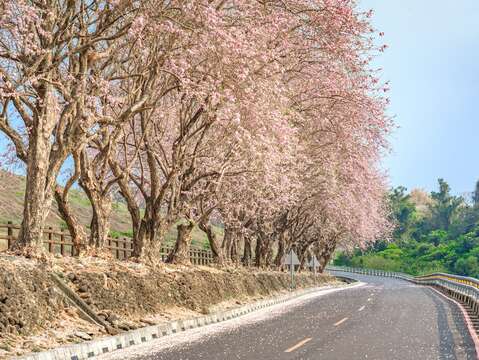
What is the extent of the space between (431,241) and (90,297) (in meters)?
94.5

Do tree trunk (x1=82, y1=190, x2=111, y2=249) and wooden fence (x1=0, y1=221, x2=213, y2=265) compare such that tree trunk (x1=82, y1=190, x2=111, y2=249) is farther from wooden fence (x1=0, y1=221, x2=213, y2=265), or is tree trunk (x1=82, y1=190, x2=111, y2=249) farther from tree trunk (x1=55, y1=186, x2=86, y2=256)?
wooden fence (x1=0, y1=221, x2=213, y2=265)

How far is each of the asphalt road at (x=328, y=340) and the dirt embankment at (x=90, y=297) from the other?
1527 millimetres

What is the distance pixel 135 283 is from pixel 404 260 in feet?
295

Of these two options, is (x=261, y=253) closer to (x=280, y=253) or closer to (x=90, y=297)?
(x=280, y=253)

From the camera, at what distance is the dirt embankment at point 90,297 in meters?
13.4

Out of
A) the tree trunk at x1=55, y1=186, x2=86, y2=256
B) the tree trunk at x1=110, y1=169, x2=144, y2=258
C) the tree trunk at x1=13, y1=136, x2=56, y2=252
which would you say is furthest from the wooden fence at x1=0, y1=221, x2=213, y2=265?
the tree trunk at x1=13, y1=136, x2=56, y2=252

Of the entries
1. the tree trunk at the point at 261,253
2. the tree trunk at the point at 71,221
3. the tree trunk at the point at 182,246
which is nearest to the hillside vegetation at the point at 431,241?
the tree trunk at the point at 261,253

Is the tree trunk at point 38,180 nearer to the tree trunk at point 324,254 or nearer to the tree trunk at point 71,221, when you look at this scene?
the tree trunk at point 71,221

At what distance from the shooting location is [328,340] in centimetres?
1491

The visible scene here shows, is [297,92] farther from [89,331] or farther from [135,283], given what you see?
[89,331]

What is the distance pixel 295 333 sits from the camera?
648 inches

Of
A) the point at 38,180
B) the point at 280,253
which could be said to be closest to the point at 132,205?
the point at 38,180

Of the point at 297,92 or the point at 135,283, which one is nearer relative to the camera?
the point at 135,283

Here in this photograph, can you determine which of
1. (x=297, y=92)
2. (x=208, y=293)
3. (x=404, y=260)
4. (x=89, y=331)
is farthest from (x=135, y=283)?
(x=404, y=260)
